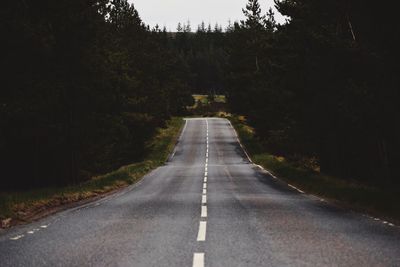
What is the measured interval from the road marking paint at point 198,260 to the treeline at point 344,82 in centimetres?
1352

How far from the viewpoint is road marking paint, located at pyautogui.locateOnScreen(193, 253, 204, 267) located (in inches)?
268

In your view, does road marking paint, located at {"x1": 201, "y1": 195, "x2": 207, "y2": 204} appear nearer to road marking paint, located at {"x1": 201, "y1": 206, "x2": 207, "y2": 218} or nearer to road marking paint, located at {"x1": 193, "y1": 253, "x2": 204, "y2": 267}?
road marking paint, located at {"x1": 201, "y1": 206, "x2": 207, "y2": 218}

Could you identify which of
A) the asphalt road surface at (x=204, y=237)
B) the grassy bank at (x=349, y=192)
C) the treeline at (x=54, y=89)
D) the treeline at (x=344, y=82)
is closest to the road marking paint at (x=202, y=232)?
the asphalt road surface at (x=204, y=237)

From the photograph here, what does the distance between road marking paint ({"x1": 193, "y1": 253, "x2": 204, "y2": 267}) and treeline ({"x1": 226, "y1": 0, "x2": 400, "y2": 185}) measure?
13524 millimetres

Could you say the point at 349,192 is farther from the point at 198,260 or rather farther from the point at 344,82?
the point at 198,260

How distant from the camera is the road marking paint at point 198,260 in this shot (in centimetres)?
682

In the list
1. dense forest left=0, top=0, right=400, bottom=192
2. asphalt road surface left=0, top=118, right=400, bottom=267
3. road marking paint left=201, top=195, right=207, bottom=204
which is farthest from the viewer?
dense forest left=0, top=0, right=400, bottom=192

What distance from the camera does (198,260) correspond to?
7.07 meters

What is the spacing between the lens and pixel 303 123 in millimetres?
31453

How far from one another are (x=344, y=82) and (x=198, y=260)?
21.3 m

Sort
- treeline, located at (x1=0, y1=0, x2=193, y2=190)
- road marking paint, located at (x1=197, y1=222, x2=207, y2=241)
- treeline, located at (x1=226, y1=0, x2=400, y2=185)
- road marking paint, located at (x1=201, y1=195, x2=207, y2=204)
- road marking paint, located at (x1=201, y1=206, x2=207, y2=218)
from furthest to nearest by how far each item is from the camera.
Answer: treeline, located at (x1=0, y1=0, x2=193, y2=190) → treeline, located at (x1=226, y1=0, x2=400, y2=185) → road marking paint, located at (x1=201, y1=195, x2=207, y2=204) → road marking paint, located at (x1=201, y1=206, x2=207, y2=218) → road marking paint, located at (x1=197, y1=222, x2=207, y2=241)

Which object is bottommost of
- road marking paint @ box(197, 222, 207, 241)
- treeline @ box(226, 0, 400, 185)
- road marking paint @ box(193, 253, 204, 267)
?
road marking paint @ box(197, 222, 207, 241)

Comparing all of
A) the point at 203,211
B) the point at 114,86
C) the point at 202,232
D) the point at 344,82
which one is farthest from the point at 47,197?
the point at 114,86

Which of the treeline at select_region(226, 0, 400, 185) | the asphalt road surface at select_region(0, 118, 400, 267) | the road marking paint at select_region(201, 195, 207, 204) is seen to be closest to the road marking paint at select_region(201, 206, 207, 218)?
the asphalt road surface at select_region(0, 118, 400, 267)
